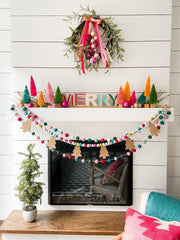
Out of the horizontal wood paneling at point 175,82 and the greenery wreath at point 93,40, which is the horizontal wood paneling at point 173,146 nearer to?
the horizontal wood paneling at point 175,82

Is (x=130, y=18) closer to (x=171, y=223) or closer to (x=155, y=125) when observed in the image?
(x=155, y=125)

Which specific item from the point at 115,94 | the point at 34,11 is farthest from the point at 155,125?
the point at 34,11

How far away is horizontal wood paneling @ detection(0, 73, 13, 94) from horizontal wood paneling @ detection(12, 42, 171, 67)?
29 centimetres

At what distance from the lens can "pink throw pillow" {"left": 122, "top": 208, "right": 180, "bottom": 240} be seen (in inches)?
51.2

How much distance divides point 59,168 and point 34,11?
1298 millimetres

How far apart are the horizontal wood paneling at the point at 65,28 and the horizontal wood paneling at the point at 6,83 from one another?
1.31 feet

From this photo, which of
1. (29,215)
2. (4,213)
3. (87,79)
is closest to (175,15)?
(87,79)

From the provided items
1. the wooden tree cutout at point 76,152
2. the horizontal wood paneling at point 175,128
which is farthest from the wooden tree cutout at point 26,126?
the horizontal wood paneling at point 175,128

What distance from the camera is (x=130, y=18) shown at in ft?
6.15

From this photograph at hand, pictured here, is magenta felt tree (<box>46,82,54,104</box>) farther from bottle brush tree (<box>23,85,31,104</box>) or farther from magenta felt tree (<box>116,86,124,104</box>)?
magenta felt tree (<box>116,86,124,104</box>)

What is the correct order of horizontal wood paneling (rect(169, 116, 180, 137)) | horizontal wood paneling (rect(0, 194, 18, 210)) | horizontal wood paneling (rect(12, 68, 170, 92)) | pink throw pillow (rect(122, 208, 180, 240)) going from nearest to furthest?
pink throw pillow (rect(122, 208, 180, 240))
horizontal wood paneling (rect(12, 68, 170, 92))
horizontal wood paneling (rect(169, 116, 180, 137))
horizontal wood paneling (rect(0, 194, 18, 210))

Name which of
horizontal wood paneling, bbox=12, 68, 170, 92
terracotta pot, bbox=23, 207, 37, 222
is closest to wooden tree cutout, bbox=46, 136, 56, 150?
horizontal wood paneling, bbox=12, 68, 170, 92

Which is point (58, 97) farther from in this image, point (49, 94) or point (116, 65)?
point (116, 65)

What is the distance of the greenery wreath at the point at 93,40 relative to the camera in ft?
Result: 6.01
